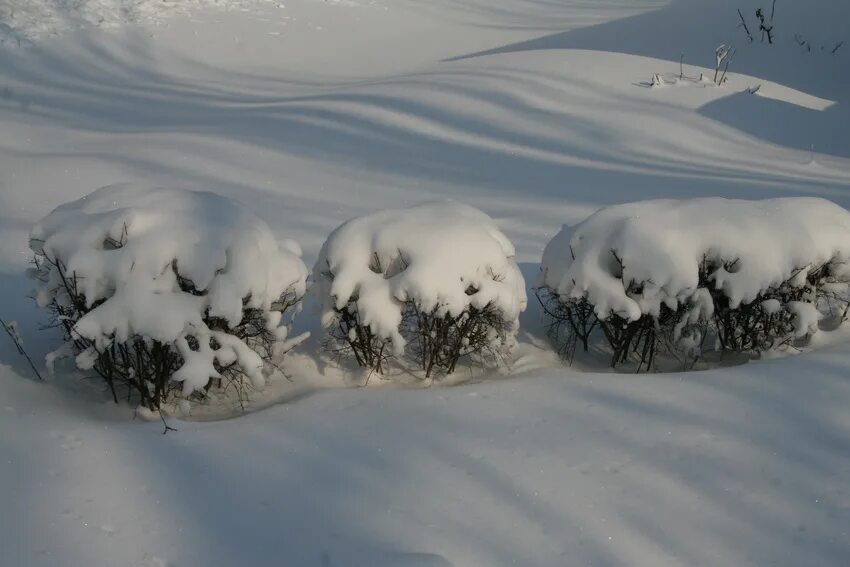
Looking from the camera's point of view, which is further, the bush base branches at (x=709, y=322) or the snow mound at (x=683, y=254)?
the bush base branches at (x=709, y=322)

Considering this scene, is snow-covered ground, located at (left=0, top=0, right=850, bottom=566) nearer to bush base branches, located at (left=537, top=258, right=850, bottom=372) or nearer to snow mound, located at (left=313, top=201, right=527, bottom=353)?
bush base branches, located at (left=537, top=258, right=850, bottom=372)

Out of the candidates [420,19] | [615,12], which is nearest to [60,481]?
[420,19]

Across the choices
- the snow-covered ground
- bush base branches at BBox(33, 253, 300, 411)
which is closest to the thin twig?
the snow-covered ground

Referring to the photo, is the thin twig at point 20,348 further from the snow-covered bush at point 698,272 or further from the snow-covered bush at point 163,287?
the snow-covered bush at point 698,272

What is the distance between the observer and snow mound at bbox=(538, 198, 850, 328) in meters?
4.66

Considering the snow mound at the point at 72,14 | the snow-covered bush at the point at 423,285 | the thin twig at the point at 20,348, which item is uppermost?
the snow mound at the point at 72,14

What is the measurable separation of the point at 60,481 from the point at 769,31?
49.8 feet

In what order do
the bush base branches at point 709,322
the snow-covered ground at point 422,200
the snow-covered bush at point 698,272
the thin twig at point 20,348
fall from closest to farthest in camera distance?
the snow-covered ground at point 422,200 < the thin twig at point 20,348 < the snow-covered bush at point 698,272 < the bush base branches at point 709,322

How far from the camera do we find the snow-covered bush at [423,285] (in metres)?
4.45

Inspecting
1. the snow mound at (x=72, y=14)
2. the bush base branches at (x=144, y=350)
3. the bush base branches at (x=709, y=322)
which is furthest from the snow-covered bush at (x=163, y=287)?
the snow mound at (x=72, y=14)

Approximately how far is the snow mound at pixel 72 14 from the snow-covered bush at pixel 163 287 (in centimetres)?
1281

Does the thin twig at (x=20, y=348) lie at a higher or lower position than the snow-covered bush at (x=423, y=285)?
lower

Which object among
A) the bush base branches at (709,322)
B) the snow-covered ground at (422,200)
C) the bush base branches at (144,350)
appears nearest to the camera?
the snow-covered ground at (422,200)

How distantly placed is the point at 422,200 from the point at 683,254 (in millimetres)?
4286
